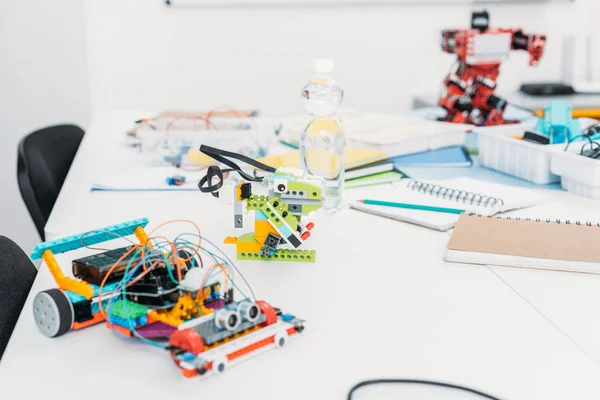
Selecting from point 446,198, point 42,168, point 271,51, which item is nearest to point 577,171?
point 446,198

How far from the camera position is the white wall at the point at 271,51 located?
2.84 metres

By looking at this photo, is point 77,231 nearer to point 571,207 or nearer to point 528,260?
point 528,260

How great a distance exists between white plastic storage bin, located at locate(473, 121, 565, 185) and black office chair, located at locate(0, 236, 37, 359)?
1067 millimetres

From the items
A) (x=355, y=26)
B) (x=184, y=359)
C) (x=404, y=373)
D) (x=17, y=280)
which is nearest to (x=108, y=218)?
(x=17, y=280)

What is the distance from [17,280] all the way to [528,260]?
2.46ft

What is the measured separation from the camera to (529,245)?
1.03m

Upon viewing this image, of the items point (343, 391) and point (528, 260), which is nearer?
point (343, 391)

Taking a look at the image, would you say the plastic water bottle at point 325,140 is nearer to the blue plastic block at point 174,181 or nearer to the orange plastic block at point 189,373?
the blue plastic block at point 174,181

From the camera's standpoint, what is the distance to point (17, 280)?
3.05ft

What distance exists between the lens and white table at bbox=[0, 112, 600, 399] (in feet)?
2.23

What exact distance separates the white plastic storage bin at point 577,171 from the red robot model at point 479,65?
0.51 m

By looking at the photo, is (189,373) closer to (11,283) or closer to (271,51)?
(11,283)

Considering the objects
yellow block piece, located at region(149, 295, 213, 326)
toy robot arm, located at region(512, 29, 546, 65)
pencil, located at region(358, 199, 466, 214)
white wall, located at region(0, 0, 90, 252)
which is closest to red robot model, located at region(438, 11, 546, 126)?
toy robot arm, located at region(512, 29, 546, 65)

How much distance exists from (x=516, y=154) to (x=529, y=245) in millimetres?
568
